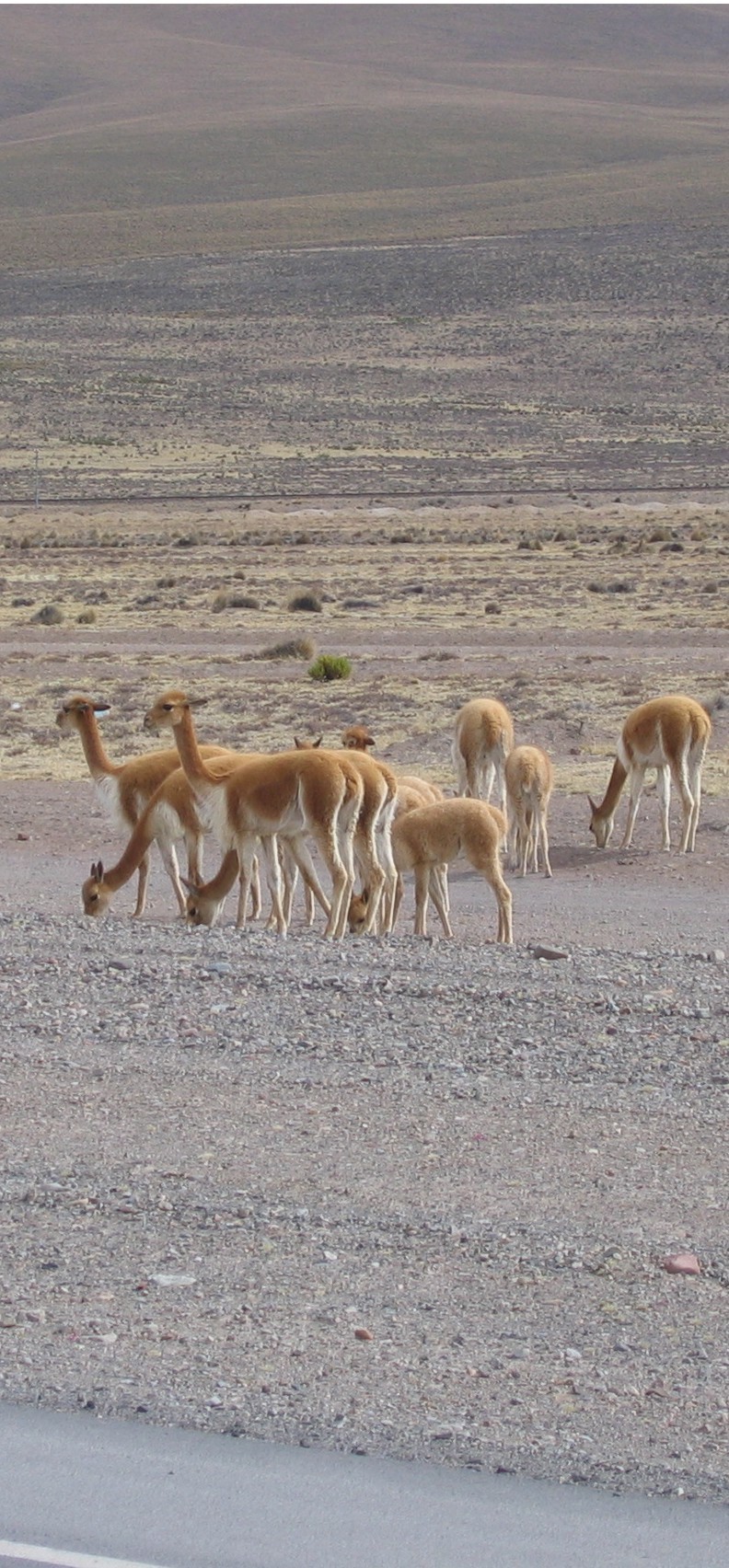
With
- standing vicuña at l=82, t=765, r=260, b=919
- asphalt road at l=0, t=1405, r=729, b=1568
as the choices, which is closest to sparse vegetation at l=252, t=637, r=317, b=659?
standing vicuña at l=82, t=765, r=260, b=919

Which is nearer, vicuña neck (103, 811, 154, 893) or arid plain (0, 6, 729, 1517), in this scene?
arid plain (0, 6, 729, 1517)

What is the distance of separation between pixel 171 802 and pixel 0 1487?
7.66 meters

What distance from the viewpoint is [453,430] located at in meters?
77.1

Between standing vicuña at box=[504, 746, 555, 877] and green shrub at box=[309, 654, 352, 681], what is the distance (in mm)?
10135

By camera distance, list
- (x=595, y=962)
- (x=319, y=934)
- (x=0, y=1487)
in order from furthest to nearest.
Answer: (x=319, y=934)
(x=595, y=962)
(x=0, y=1487)

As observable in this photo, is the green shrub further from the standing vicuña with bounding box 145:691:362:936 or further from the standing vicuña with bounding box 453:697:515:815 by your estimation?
the standing vicuña with bounding box 145:691:362:936

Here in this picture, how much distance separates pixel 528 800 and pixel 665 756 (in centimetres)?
147

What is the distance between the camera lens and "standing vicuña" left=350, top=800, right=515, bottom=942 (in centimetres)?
1148

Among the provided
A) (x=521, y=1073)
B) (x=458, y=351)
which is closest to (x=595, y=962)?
(x=521, y=1073)

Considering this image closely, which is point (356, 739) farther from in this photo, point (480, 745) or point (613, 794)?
point (613, 794)

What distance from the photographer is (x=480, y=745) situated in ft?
47.5

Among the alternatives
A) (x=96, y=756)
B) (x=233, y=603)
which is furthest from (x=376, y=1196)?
(x=233, y=603)

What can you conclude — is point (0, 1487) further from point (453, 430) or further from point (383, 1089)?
point (453, 430)

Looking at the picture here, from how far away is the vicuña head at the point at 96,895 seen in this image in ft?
38.8
